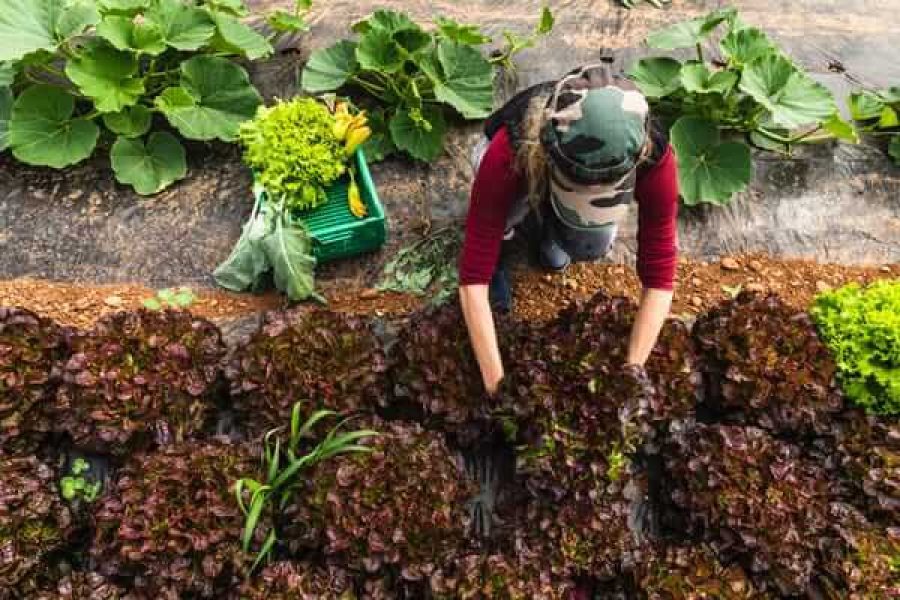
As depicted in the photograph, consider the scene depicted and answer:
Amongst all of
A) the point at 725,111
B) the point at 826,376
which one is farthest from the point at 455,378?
the point at 725,111

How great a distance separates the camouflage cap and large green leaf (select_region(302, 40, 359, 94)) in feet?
7.57

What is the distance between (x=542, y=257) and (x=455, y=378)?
1117 mm

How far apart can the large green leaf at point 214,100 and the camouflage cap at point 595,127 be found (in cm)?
250

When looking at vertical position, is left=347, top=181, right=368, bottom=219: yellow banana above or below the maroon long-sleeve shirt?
below

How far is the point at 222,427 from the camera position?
11.7ft

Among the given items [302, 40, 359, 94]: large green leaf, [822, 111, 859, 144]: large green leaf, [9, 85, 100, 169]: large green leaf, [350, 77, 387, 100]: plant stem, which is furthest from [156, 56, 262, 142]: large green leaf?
[822, 111, 859, 144]: large green leaf

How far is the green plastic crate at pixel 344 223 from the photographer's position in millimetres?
3939

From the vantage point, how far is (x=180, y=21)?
4.29m

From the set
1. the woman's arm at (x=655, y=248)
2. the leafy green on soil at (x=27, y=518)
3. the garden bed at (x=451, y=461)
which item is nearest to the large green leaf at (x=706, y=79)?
the garden bed at (x=451, y=461)

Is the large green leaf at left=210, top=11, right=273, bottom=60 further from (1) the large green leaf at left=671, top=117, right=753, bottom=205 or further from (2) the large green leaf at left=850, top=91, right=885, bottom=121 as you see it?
(2) the large green leaf at left=850, top=91, right=885, bottom=121

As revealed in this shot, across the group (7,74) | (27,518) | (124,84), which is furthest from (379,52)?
(27,518)

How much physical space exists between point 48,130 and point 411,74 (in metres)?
2.22

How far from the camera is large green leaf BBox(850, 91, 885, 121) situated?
457 centimetres

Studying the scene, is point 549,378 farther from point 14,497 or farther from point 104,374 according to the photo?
point 14,497
